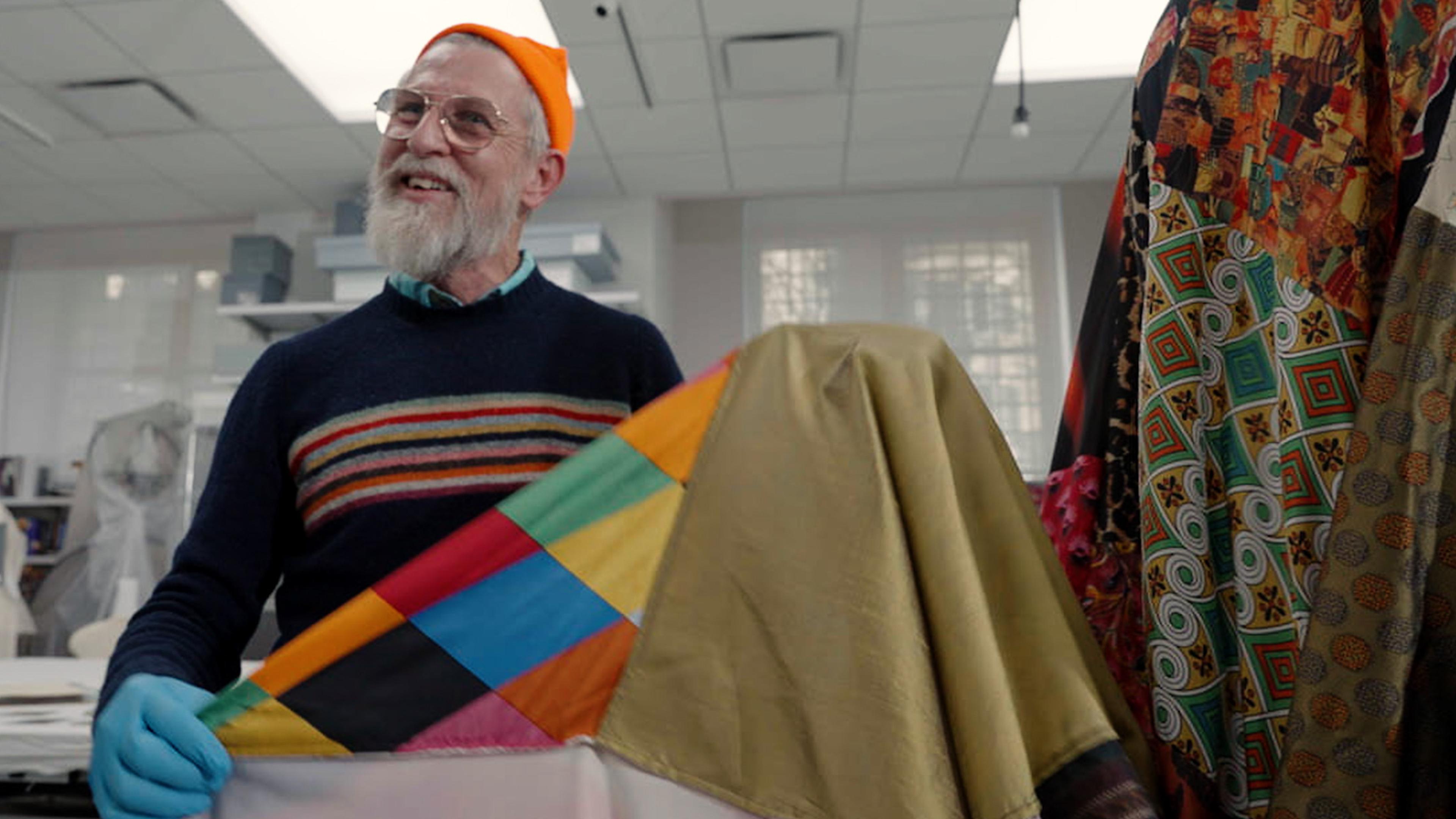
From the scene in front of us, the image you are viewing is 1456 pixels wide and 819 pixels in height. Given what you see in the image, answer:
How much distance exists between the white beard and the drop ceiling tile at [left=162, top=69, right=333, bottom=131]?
10.5ft

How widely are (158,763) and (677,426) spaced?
1.56ft

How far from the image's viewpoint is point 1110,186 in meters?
5.80

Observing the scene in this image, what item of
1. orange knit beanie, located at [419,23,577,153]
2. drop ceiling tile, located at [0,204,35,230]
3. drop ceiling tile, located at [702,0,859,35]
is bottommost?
orange knit beanie, located at [419,23,577,153]

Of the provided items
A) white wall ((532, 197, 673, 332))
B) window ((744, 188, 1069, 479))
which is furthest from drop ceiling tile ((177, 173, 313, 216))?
window ((744, 188, 1069, 479))

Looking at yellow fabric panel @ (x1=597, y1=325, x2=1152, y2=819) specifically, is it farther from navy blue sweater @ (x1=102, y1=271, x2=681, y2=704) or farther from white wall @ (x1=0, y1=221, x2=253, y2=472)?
white wall @ (x1=0, y1=221, x2=253, y2=472)

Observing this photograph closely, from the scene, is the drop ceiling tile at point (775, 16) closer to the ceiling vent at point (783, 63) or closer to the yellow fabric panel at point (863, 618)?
the ceiling vent at point (783, 63)

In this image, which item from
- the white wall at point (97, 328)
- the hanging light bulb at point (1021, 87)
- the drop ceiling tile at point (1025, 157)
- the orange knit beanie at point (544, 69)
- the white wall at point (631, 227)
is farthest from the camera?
the white wall at point (97, 328)

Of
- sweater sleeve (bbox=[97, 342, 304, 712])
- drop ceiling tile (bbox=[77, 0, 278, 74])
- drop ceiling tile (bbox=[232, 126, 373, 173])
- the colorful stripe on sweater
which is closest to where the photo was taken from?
sweater sleeve (bbox=[97, 342, 304, 712])

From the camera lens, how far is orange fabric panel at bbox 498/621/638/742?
806mm

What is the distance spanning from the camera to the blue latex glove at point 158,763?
840 mm

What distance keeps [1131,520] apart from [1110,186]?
210 inches

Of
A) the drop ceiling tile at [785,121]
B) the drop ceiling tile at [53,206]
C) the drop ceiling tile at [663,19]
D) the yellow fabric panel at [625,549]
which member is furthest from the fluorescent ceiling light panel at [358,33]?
the yellow fabric panel at [625,549]

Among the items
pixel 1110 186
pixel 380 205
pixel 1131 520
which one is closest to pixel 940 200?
pixel 1110 186

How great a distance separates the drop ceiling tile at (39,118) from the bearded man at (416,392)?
3.85 metres
